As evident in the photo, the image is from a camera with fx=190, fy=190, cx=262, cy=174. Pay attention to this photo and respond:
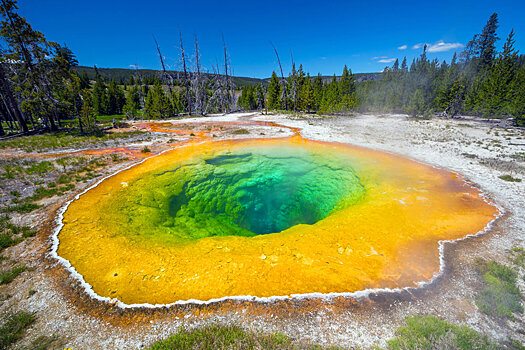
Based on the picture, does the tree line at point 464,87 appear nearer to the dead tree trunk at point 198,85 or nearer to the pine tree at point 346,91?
the pine tree at point 346,91

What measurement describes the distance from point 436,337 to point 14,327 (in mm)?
7838

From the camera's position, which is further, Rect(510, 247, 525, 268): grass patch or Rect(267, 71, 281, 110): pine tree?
Rect(267, 71, 281, 110): pine tree

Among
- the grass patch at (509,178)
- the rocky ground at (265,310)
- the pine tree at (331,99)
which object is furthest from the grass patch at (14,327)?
the pine tree at (331,99)

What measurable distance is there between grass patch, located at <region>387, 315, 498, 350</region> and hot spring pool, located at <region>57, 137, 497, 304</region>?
111 cm

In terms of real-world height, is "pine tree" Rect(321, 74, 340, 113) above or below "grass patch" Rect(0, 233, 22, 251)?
above

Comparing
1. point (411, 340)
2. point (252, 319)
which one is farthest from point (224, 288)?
point (411, 340)

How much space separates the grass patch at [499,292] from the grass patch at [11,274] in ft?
35.5

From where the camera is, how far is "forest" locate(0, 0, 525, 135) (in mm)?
19531

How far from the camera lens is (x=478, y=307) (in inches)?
160

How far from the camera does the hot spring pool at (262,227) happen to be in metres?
4.99

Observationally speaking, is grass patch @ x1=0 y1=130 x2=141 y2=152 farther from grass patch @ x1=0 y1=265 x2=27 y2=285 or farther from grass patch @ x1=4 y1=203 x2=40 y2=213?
grass patch @ x1=0 y1=265 x2=27 y2=285

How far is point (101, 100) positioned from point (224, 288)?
6839 cm

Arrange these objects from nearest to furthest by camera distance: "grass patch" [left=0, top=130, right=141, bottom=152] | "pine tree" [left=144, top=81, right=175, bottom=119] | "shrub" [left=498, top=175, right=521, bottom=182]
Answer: "shrub" [left=498, top=175, right=521, bottom=182]
"grass patch" [left=0, top=130, right=141, bottom=152]
"pine tree" [left=144, top=81, right=175, bottom=119]

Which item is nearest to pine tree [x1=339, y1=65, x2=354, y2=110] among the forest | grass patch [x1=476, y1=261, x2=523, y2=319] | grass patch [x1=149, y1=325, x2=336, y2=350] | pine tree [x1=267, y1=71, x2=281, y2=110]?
the forest
